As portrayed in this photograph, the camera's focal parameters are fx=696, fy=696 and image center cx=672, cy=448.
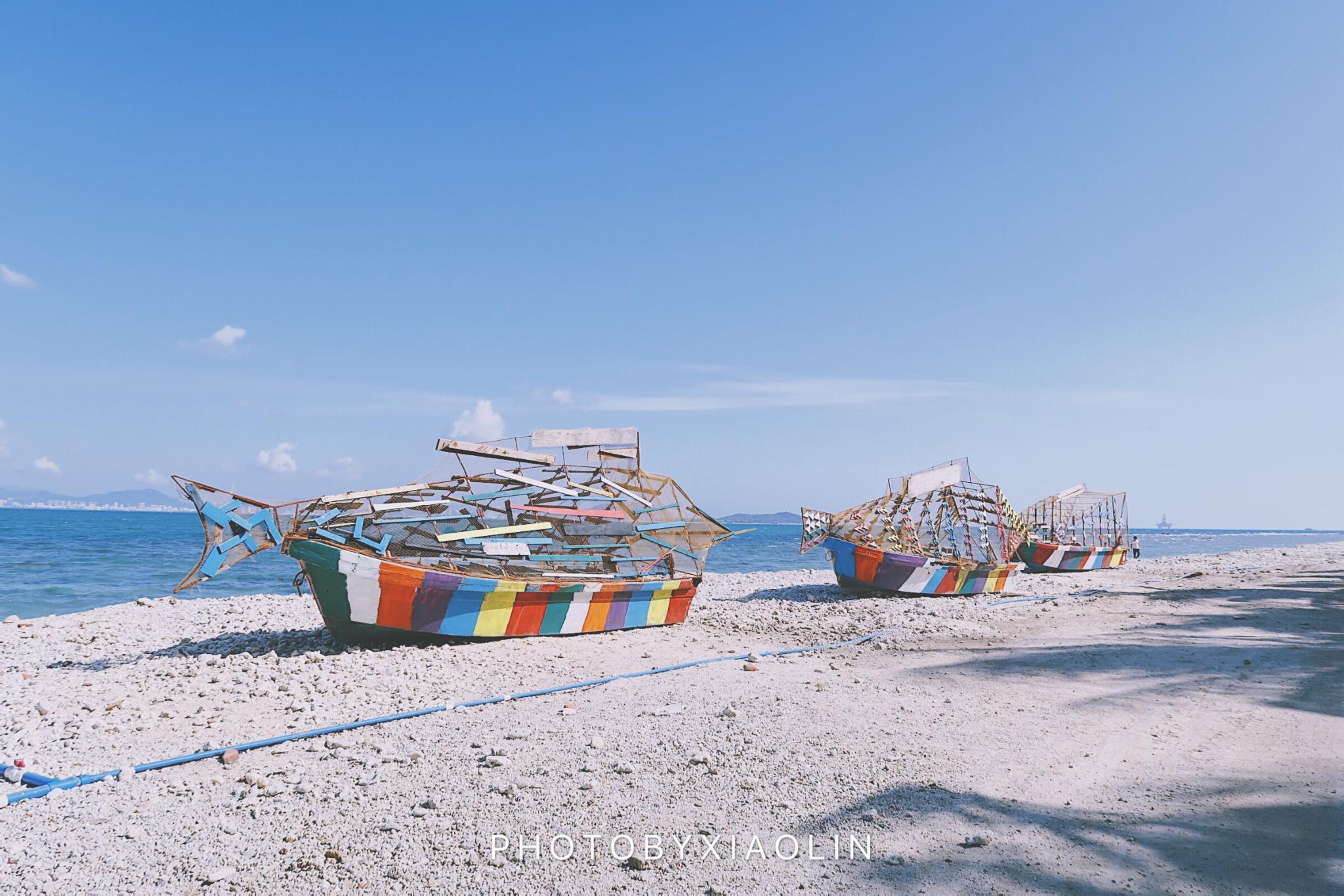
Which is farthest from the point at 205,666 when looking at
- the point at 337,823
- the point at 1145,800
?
the point at 1145,800

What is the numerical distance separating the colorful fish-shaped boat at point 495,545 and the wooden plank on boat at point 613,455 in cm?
3

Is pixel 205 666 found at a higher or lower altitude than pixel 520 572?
lower

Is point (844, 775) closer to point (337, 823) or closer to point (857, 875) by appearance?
point (857, 875)

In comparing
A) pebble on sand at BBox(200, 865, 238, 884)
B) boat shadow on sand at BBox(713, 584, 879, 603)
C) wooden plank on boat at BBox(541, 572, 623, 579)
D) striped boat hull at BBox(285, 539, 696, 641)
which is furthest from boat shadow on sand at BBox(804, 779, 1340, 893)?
boat shadow on sand at BBox(713, 584, 879, 603)

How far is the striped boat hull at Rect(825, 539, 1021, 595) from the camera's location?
750 inches

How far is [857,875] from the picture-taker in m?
4.12

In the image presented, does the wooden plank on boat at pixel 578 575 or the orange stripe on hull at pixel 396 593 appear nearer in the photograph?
the orange stripe on hull at pixel 396 593

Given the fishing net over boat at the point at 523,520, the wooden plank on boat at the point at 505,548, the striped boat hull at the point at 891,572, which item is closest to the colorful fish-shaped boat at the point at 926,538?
the striped boat hull at the point at 891,572

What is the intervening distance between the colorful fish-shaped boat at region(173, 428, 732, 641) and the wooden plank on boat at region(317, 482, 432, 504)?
23mm

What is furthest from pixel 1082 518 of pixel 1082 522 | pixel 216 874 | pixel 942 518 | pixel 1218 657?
pixel 216 874

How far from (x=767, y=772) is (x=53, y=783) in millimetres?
5900

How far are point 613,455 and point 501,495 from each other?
277 cm

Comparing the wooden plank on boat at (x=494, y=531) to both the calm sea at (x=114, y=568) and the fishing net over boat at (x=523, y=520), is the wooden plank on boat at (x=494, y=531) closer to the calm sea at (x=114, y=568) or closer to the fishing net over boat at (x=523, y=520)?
the fishing net over boat at (x=523, y=520)

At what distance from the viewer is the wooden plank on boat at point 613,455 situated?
15680 mm
